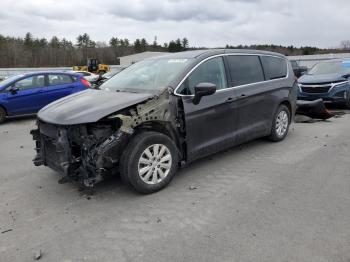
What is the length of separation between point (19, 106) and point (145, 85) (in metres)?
6.67

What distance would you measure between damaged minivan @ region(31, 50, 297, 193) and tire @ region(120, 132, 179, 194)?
0.01m

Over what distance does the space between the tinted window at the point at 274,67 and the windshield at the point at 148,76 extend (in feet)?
6.48

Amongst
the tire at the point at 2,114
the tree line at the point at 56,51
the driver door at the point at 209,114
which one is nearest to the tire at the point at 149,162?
the driver door at the point at 209,114

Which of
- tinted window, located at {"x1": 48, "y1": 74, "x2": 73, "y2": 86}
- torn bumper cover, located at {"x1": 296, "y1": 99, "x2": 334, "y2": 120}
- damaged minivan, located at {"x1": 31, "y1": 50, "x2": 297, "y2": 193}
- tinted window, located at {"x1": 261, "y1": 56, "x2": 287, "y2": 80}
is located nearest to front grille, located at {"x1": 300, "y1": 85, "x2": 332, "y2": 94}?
torn bumper cover, located at {"x1": 296, "y1": 99, "x2": 334, "y2": 120}

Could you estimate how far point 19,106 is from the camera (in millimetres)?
9977

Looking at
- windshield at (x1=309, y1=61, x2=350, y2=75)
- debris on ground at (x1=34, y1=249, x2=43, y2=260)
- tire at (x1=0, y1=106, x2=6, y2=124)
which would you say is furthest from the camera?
windshield at (x1=309, y1=61, x2=350, y2=75)

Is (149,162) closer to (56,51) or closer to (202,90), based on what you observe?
(202,90)

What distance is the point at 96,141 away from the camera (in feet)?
12.9

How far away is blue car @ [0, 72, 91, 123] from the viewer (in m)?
9.83

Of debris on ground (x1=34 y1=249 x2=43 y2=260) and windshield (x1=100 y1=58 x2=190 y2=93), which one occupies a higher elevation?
windshield (x1=100 y1=58 x2=190 y2=93)

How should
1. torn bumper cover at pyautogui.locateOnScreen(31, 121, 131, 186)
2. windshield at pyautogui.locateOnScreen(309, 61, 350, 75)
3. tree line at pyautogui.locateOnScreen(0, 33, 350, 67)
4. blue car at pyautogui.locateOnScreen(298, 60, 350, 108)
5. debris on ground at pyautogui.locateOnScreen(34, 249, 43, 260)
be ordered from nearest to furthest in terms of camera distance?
debris on ground at pyautogui.locateOnScreen(34, 249, 43, 260) < torn bumper cover at pyautogui.locateOnScreen(31, 121, 131, 186) < blue car at pyautogui.locateOnScreen(298, 60, 350, 108) < windshield at pyautogui.locateOnScreen(309, 61, 350, 75) < tree line at pyautogui.locateOnScreen(0, 33, 350, 67)

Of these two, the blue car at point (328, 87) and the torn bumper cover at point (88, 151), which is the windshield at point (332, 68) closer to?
the blue car at point (328, 87)

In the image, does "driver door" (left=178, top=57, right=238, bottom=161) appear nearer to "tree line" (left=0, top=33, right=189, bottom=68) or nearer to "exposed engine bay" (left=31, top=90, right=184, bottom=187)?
"exposed engine bay" (left=31, top=90, right=184, bottom=187)

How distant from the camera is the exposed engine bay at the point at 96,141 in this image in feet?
12.8
